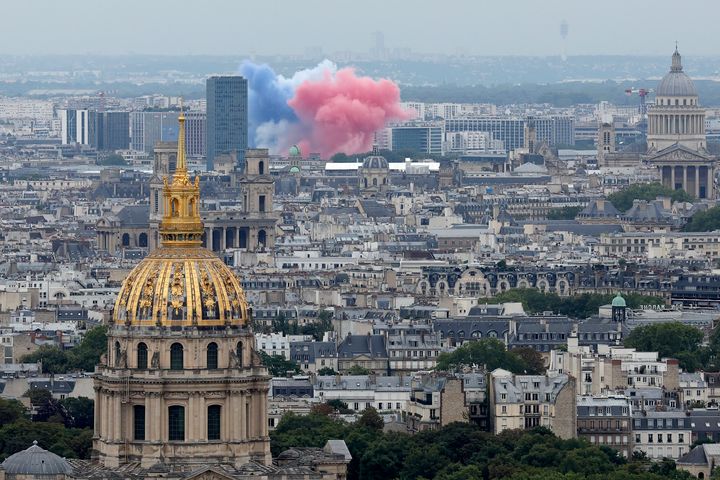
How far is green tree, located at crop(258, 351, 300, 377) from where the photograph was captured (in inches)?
3924

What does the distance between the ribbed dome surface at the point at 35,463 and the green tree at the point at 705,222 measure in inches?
4241

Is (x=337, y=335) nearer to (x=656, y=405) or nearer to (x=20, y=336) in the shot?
(x=20, y=336)

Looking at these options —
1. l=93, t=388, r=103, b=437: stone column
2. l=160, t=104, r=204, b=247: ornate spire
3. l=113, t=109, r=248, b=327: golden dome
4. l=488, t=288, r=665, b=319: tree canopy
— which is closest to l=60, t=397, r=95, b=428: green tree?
l=93, t=388, r=103, b=437: stone column

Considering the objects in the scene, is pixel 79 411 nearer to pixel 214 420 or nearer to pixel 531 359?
pixel 531 359

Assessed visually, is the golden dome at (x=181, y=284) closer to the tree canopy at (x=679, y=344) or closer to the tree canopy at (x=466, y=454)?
the tree canopy at (x=466, y=454)

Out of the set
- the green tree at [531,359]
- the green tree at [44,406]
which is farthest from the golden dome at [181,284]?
the green tree at [531,359]

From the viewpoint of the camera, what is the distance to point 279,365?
10150 centimetres

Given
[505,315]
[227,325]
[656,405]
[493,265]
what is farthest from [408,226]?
[227,325]

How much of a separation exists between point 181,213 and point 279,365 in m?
36.2

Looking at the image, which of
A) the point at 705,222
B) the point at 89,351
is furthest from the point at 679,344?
the point at 705,222

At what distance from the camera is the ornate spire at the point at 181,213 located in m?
65.1

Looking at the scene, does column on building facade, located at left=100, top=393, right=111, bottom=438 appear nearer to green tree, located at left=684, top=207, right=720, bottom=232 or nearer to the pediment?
the pediment

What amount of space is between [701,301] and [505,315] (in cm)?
1483

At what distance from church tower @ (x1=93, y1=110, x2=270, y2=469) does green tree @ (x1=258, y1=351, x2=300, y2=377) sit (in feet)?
111
